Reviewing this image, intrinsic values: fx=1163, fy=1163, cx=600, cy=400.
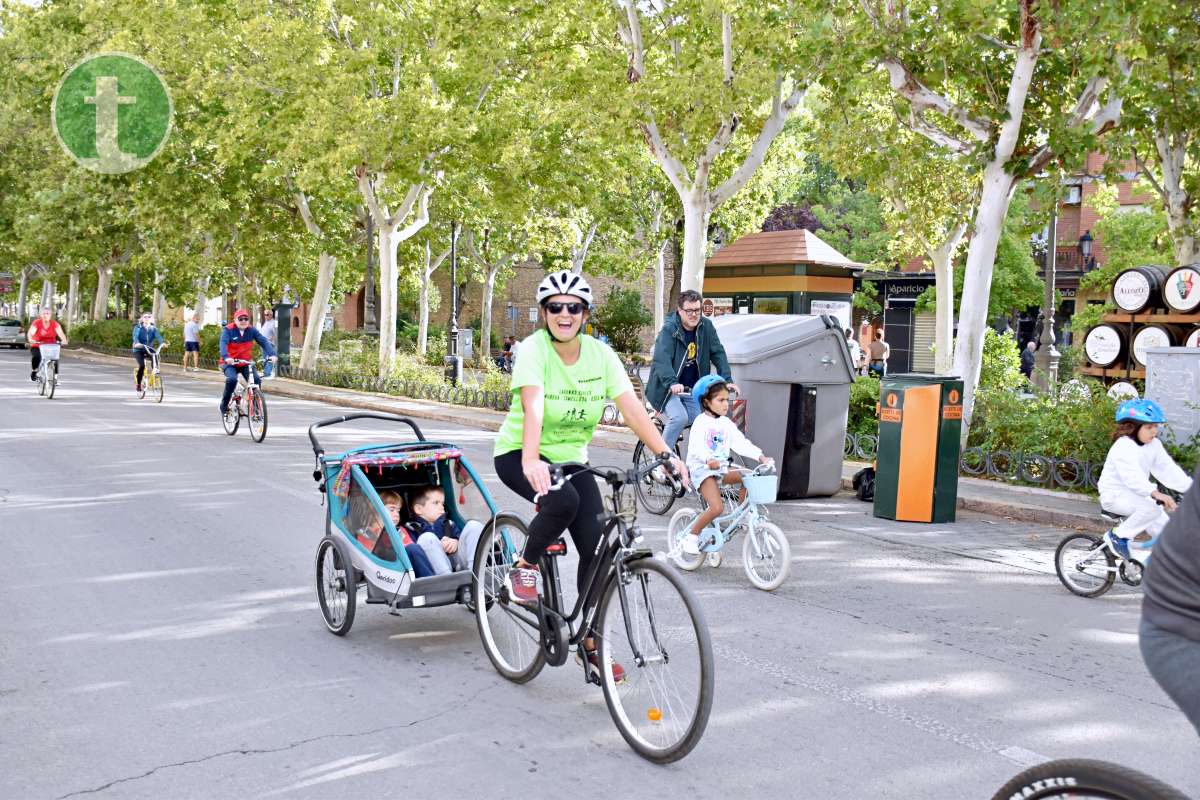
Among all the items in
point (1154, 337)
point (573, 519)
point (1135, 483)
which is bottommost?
point (573, 519)

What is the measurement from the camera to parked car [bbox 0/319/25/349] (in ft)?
193

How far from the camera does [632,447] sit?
1628 centimetres

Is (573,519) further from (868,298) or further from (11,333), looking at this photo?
(11,333)

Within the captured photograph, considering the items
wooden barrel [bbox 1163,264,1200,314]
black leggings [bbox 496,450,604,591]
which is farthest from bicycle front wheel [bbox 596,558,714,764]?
wooden barrel [bbox 1163,264,1200,314]

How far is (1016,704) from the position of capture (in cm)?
527

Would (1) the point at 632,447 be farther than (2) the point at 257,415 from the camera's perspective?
Yes

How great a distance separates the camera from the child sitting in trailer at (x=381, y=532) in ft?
19.6

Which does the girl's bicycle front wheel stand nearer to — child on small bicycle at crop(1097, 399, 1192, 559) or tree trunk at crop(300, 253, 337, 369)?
child on small bicycle at crop(1097, 399, 1192, 559)

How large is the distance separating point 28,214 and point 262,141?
62.4 ft

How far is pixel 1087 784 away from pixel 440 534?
14.2ft

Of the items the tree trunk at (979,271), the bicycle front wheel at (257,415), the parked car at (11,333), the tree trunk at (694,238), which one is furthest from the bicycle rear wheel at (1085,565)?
the parked car at (11,333)

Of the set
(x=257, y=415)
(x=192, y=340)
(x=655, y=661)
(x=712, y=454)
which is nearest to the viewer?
(x=655, y=661)

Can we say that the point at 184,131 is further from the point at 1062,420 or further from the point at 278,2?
the point at 1062,420

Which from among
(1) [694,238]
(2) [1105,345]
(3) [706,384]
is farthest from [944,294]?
(3) [706,384]
